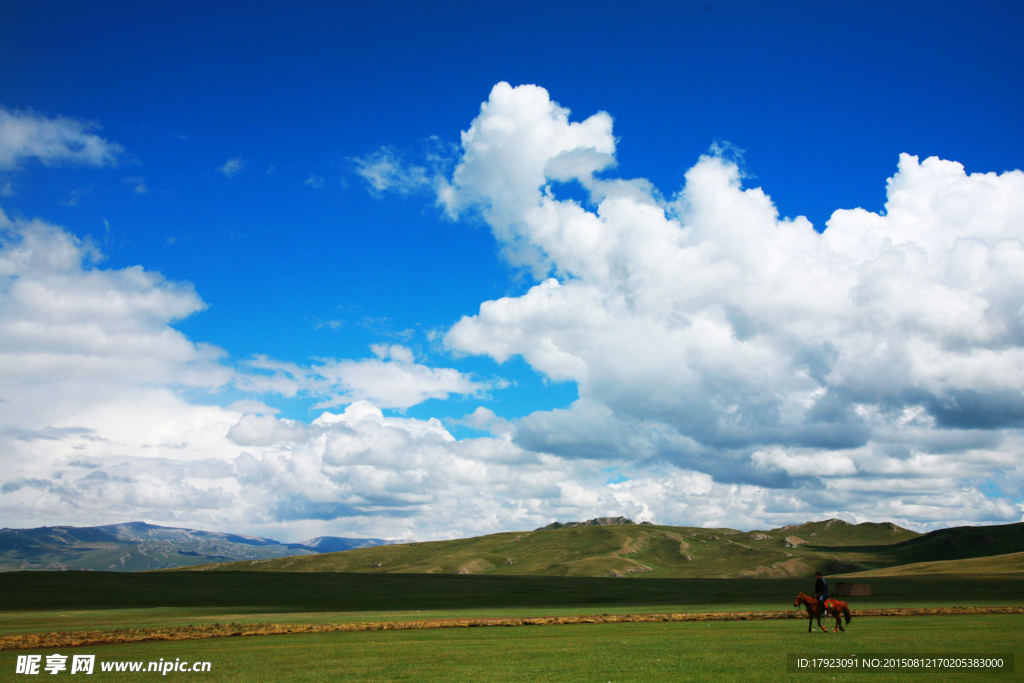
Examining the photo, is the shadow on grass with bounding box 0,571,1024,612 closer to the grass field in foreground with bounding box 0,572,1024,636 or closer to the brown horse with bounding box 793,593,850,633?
the grass field in foreground with bounding box 0,572,1024,636

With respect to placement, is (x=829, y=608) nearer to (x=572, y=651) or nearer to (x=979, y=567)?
(x=572, y=651)

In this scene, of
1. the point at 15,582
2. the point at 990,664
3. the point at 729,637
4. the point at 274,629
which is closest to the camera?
the point at 990,664

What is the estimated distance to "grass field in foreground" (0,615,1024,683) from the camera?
22.0 m

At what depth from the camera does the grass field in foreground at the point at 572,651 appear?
22000mm

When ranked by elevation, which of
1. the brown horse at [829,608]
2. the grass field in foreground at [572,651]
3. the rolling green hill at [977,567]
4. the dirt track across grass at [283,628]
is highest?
Result: the brown horse at [829,608]

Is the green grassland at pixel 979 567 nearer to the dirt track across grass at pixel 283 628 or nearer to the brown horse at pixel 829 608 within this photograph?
the dirt track across grass at pixel 283 628

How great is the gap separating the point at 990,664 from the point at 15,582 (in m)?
147

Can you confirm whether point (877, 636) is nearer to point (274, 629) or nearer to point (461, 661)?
point (461, 661)

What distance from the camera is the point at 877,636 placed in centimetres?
3156

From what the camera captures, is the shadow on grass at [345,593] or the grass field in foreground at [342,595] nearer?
the grass field in foreground at [342,595]

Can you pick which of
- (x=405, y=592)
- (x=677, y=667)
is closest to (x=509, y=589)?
(x=405, y=592)

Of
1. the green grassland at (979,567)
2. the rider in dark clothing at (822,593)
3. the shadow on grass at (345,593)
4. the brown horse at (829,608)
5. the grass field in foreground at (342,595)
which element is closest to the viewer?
the brown horse at (829,608)

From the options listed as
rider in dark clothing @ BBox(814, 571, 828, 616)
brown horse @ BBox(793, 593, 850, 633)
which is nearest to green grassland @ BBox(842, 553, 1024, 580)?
rider in dark clothing @ BBox(814, 571, 828, 616)

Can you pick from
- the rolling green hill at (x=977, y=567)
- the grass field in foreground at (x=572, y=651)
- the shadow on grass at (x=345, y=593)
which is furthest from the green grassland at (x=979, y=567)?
the grass field in foreground at (x=572, y=651)
